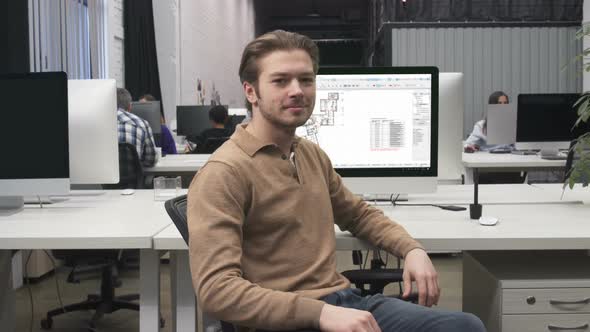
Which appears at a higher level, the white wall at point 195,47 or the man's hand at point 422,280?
the white wall at point 195,47

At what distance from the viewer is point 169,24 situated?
8055 mm

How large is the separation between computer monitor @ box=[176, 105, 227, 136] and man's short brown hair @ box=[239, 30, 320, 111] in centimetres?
568

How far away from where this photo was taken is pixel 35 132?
227cm

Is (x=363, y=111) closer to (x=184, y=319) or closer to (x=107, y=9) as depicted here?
(x=184, y=319)

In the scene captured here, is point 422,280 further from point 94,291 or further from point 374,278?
point 94,291

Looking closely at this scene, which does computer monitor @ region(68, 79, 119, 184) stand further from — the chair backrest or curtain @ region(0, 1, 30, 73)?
curtain @ region(0, 1, 30, 73)

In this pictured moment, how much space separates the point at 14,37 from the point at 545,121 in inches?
143

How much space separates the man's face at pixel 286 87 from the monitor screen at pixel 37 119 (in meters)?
1.10

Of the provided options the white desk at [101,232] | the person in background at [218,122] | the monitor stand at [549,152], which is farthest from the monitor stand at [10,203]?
the person in background at [218,122]

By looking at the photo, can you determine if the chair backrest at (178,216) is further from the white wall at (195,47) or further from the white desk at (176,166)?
the white wall at (195,47)

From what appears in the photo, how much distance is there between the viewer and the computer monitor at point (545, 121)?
4410mm

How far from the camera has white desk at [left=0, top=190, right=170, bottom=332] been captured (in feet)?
5.81

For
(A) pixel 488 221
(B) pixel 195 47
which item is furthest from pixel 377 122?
(B) pixel 195 47

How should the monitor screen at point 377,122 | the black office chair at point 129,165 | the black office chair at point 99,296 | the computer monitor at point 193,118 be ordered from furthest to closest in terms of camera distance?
the computer monitor at point 193,118
the black office chair at point 129,165
the black office chair at point 99,296
the monitor screen at point 377,122
